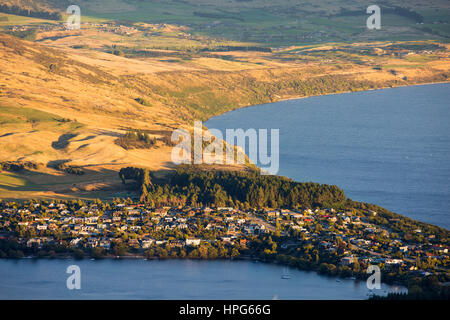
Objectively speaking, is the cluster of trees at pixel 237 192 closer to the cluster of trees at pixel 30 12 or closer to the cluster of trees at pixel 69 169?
the cluster of trees at pixel 69 169

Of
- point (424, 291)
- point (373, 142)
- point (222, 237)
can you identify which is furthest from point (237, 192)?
point (373, 142)

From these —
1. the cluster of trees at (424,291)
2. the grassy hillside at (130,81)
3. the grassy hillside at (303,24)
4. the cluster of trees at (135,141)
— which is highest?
the grassy hillside at (303,24)

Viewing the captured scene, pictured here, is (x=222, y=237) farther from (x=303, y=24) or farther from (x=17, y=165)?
(x=303, y=24)

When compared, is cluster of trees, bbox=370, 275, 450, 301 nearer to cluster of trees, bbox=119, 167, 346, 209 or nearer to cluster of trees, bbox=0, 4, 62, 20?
cluster of trees, bbox=119, 167, 346, 209

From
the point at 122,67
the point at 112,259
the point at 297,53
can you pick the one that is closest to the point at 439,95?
the point at 297,53

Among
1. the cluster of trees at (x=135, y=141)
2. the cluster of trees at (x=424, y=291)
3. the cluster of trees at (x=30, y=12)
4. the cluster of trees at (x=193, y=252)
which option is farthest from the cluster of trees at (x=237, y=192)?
the cluster of trees at (x=30, y=12)

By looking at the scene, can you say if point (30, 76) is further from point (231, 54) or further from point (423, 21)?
point (423, 21)
